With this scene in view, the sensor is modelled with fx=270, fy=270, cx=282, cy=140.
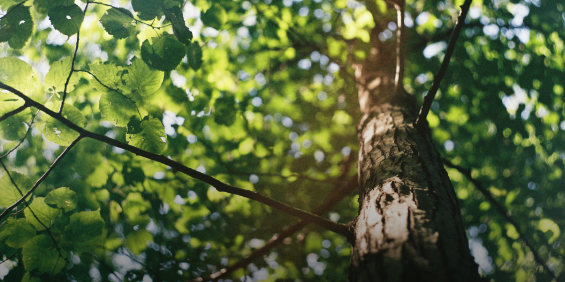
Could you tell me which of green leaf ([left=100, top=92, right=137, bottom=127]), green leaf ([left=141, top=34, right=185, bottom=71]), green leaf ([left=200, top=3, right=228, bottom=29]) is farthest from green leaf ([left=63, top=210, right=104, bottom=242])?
green leaf ([left=200, top=3, right=228, bottom=29])

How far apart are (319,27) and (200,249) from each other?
9.63 feet

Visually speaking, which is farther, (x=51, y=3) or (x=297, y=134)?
(x=297, y=134)

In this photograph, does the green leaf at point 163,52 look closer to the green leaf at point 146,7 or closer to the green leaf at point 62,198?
the green leaf at point 146,7

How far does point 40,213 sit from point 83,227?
8.4 inches

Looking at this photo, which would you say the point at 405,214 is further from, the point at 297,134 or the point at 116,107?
the point at 297,134

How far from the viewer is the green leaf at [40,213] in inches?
50.6

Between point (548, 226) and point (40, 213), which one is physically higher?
point (548, 226)

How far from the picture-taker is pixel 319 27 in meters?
3.19

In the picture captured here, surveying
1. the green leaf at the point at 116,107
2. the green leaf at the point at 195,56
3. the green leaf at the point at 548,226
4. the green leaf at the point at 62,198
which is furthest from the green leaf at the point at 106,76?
the green leaf at the point at 548,226

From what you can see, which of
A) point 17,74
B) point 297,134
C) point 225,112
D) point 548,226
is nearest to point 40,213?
point 17,74

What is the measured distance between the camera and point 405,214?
102cm

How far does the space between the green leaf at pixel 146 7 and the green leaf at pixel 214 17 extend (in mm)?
1252

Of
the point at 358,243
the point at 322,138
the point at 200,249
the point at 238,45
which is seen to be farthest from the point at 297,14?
the point at 200,249

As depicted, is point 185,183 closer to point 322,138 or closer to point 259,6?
point 322,138
